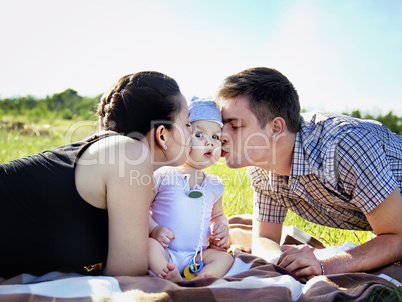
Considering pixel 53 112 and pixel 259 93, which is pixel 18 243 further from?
pixel 53 112

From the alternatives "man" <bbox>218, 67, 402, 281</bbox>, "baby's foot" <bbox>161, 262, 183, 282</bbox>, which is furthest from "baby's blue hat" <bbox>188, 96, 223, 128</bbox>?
"baby's foot" <bbox>161, 262, 183, 282</bbox>

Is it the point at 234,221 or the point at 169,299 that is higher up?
the point at 169,299

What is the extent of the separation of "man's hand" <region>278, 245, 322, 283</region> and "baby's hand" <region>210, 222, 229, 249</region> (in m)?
0.45

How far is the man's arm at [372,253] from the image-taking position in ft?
7.43

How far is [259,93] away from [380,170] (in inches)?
41.3

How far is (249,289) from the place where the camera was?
180 cm

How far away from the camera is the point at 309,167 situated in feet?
8.87

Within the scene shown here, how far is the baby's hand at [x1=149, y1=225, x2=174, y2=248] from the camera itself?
239cm

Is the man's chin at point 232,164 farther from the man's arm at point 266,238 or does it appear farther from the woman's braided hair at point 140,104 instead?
the woman's braided hair at point 140,104

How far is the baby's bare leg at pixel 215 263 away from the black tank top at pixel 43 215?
713 mm

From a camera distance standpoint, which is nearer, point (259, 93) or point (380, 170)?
point (380, 170)

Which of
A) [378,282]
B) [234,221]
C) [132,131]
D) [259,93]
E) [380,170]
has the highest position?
[259,93]

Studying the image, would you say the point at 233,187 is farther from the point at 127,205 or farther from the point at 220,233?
the point at 127,205

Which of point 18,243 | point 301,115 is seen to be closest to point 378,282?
point 301,115
